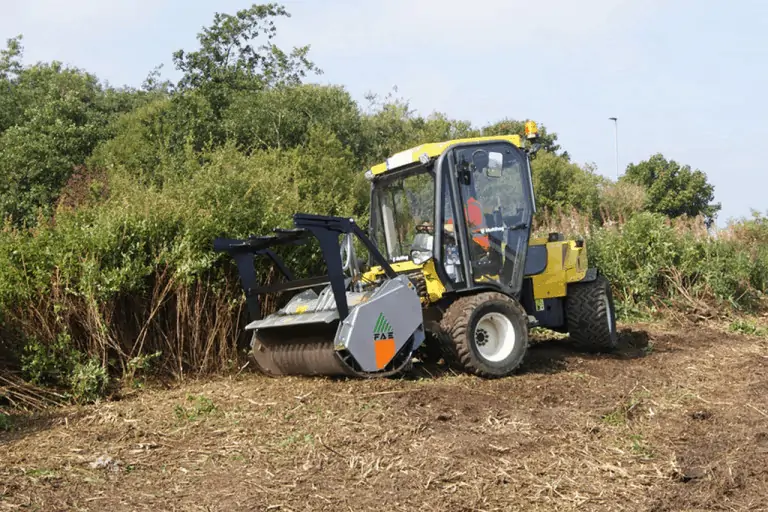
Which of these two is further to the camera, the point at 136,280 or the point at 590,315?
the point at 590,315

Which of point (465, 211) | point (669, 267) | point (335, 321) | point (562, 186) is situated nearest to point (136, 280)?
point (335, 321)

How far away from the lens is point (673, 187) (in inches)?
1384

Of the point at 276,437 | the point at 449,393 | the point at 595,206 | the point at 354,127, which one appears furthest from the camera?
the point at 595,206

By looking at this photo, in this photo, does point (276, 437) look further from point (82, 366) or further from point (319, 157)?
point (319, 157)

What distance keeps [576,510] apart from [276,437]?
2256mm

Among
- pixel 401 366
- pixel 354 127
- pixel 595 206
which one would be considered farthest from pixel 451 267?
pixel 595 206

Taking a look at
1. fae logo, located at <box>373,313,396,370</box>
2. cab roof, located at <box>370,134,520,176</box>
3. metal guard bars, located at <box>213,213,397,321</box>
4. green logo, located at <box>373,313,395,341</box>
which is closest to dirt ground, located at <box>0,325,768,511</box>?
fae logo, located at <box>373,313,396,370</box>

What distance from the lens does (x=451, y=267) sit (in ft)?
26.6

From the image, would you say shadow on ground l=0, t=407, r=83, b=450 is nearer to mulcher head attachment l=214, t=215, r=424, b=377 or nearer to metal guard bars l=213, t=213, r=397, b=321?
mulcher head attachment l=214, t=215, r=424, b=377

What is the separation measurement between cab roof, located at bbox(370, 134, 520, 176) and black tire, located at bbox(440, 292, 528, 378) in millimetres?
1462

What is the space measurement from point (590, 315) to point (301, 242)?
330 centimetres

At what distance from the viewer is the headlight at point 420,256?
321 inches

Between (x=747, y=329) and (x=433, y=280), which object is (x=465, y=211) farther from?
(x=747, y=329)

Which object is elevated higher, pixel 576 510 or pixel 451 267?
pixel 451 267
